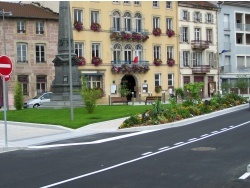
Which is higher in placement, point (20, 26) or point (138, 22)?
point (138, 22)

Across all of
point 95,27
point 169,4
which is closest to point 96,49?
point 95,27

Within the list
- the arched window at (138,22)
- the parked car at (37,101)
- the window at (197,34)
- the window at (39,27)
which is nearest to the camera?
the parked car at (37,101)

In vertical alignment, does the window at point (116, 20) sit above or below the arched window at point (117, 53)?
above

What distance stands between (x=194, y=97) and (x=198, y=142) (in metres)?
11.6

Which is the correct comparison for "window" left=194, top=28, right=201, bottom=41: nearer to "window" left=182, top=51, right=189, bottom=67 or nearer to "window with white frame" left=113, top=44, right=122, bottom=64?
"window" left=182, top=51, right=189, bottom=67

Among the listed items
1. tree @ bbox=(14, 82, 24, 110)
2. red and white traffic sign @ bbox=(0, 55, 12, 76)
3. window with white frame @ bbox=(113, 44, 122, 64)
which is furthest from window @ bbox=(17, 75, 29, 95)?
red and white traffic sign @ bbox=(0, 55, 12, 76)

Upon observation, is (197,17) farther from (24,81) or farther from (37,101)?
(37,101)

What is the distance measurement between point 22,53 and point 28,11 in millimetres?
4805

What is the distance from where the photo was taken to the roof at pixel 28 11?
47.0 m

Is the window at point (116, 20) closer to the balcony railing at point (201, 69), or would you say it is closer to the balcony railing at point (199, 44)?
the balcony railing at point (199, 44)

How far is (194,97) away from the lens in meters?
25.3

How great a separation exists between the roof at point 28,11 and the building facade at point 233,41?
24654 millimetres

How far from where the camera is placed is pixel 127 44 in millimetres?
53156

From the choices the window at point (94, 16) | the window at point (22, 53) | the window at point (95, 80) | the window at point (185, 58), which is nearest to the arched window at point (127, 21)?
the window at point (94, 16)
